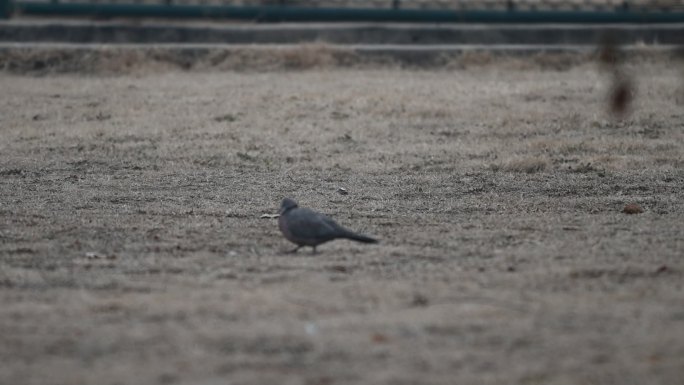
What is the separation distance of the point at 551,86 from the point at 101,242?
8.31m

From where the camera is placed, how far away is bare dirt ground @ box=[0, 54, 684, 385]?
4.64 metres

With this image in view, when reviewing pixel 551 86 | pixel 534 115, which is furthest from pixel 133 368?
pixel 551 86

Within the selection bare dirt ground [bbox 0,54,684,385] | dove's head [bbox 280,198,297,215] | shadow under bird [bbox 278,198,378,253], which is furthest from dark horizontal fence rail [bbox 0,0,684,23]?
shadow under bird [bbox 278,198,378,253]

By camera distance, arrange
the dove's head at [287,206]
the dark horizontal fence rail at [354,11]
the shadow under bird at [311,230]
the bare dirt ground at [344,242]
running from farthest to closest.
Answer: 1. the dark horizontal fence rail at [354,11]
2. the dove's head at [287,206]
3. the shadow under bird at [311,230]
4. the bare dirt ground at [344,242]

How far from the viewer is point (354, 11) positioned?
19.0m

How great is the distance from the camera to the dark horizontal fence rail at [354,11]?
18734 mm

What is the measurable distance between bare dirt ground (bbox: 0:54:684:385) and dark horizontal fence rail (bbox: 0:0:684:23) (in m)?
4.29

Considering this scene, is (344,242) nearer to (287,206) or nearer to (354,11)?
(287,206)

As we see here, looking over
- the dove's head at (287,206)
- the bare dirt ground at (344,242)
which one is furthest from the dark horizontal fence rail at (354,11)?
the dove's head at (287,206)

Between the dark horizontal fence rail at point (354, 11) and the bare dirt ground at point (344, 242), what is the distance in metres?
4.29

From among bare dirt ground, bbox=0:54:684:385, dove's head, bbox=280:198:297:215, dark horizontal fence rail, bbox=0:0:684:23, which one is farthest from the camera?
dark horizontal fence rail, bbox=0:0:684:23

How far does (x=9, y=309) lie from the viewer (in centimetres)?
534

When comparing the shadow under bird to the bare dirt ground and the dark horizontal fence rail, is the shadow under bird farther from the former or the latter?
the dark horizontal fence rail

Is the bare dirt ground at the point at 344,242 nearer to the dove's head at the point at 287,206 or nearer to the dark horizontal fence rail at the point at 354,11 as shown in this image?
the dove's head at the point at 287,206
